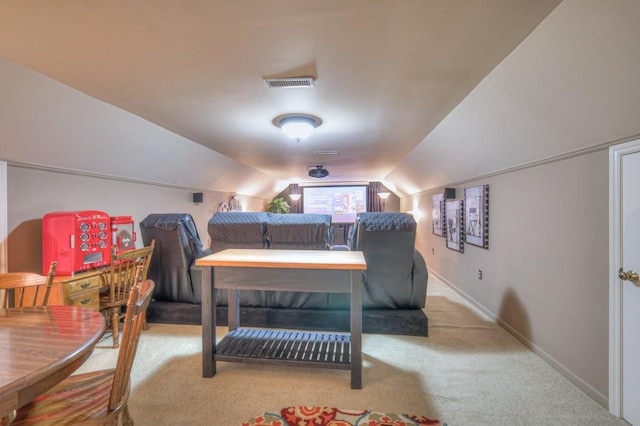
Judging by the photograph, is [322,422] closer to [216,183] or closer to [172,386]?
[172,386]

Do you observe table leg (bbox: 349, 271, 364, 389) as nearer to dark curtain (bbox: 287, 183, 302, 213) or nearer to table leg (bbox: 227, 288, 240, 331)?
table leg (bbox: 227, 288, 240, 331)

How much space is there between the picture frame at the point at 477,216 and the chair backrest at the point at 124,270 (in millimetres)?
3726

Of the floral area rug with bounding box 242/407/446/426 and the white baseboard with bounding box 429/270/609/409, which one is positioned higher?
the white baseboard with bounding box 429/270/609/409

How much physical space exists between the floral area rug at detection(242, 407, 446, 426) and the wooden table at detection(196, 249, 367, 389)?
28cm

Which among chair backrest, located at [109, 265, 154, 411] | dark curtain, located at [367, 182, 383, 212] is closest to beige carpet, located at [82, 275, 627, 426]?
chair backrest, located at [109, 265, 154, 411]

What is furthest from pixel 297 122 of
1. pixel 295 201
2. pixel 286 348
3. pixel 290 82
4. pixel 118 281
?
pixel 295 201

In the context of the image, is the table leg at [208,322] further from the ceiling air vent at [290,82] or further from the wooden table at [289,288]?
the ceiling air vent at [290,82]

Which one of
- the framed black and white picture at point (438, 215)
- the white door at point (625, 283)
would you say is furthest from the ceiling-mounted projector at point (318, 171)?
the white door at point (625, 283)

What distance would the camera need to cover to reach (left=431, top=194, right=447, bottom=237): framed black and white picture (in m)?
4.88

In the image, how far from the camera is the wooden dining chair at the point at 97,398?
3.64 feet

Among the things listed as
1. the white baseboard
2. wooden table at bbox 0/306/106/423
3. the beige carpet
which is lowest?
the beige carpet

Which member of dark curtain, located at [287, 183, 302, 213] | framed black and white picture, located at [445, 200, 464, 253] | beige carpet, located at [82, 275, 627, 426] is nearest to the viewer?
beige carpet, located at [82, 275, 627, 426]

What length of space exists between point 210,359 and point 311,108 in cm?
248

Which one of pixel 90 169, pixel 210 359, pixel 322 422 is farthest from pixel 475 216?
pixel 90 169
